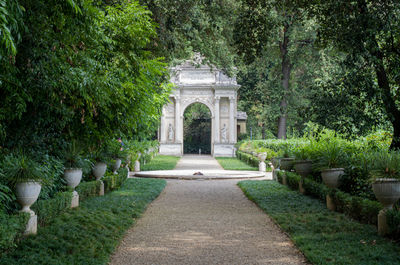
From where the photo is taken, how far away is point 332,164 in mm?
8773

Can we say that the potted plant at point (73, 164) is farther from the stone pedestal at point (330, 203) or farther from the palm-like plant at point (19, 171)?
the stone pedestal at point (330, 203)

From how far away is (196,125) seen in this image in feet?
147

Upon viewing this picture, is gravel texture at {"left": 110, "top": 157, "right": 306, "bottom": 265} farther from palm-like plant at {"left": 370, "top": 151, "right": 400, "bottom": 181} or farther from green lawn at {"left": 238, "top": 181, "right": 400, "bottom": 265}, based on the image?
palm-like plant at {"left": 370, "top": 151, "right": 400, "bottom": 181}

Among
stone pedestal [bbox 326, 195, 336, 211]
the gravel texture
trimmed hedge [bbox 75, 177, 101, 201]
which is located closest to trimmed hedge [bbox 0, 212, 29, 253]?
the gravel texture

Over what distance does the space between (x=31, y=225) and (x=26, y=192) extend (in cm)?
46

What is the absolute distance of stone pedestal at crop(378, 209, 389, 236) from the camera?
5.44m

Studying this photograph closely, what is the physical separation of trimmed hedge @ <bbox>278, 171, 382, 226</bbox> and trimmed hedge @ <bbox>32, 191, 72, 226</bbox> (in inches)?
189

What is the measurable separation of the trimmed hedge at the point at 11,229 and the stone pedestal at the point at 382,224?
4.59m

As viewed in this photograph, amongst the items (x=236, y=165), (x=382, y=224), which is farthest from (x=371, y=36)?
(x=236, y=165)

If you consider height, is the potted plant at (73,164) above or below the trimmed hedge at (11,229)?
above

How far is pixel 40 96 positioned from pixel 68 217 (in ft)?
8.87

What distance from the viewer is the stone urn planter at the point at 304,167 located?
1035 cm

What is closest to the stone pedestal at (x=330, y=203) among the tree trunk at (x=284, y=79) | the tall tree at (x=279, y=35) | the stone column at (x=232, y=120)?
the tall tree at (x=279, y=35)

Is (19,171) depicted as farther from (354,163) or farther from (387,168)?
(354,163)
